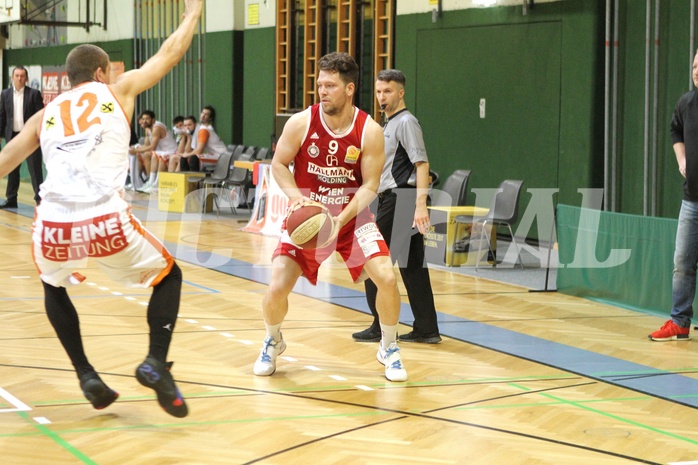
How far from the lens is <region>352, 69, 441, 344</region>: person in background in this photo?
6215mm

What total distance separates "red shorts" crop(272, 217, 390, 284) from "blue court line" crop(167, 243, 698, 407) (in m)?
1.33

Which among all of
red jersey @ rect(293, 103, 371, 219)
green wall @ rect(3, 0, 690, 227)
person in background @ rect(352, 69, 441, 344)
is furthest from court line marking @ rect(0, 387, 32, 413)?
green wall @ rect(3, 0, 690, 227)

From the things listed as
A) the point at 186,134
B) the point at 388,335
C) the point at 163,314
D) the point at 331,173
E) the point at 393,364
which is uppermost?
the point at 186,134

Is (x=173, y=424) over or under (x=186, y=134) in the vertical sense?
under

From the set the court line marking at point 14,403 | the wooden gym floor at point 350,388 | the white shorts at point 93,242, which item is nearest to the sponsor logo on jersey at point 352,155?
the wooden gym floor at point 350,388

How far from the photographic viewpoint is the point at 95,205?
4254mm

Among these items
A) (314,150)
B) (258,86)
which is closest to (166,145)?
(258,86)

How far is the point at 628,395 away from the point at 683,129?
2243mm

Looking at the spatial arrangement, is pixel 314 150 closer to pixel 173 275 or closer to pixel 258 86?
pixel 173 275

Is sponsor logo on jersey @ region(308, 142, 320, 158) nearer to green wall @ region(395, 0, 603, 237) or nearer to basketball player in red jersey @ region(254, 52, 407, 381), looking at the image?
basketball player in red jersey @ region(254, 52, 407, 381)

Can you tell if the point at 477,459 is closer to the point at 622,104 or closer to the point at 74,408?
the point at 74,408

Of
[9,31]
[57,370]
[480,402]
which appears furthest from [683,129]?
[9,31]

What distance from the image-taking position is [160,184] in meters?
15.1

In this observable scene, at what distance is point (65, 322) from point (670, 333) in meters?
3.96
